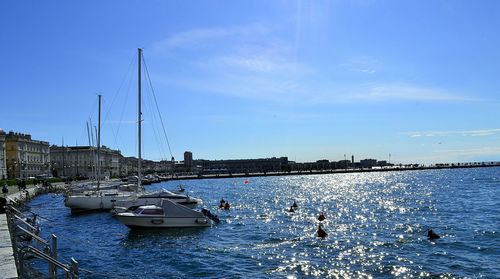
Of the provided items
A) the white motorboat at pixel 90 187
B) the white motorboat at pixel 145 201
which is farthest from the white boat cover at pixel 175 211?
the white motorboat at pixel 90 187

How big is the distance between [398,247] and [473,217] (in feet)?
56.3

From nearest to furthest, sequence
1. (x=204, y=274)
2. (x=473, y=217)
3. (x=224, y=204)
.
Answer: (x=204, y=274) < (x=473, y=217) < (x=224, y=204)

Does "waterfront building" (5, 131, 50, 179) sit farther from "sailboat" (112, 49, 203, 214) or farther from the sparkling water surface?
the sparkling water surface

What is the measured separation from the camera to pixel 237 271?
2181 centimetres

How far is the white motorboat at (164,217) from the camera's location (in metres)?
35.2

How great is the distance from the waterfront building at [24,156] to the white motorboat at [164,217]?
428 ft

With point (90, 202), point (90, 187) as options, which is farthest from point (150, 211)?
point (90, 187)

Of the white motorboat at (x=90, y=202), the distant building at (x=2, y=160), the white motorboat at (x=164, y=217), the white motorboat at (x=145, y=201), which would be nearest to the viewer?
the white motorboat at (x=164, y=217)

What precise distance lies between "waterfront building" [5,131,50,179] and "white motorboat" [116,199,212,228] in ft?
428

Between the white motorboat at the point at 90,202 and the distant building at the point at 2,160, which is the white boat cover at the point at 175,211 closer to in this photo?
the white motorboat at the point at 90,202

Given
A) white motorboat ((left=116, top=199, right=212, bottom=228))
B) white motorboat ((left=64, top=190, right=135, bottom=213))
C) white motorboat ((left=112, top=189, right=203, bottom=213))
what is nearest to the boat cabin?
white motorboat ((left=116, top=199, right=212, bottom=228))

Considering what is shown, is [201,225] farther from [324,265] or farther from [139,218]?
[324,265]

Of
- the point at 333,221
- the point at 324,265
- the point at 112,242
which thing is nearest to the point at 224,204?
the point at 333,221

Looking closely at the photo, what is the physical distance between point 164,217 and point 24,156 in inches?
5934
